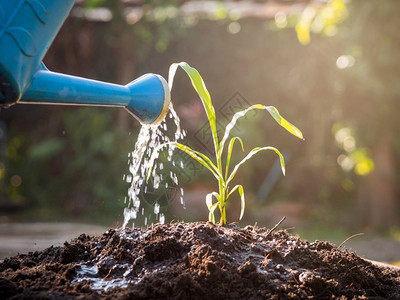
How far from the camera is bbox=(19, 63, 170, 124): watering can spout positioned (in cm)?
132

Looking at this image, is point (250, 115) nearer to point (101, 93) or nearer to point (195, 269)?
point (101, 93)

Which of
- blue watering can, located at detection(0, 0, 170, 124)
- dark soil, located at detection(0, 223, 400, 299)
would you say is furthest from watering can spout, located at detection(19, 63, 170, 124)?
dark soil, located at detection(0, 223, 400, 299)

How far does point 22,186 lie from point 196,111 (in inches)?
111

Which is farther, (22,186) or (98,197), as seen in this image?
(22,186)

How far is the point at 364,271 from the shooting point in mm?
1436

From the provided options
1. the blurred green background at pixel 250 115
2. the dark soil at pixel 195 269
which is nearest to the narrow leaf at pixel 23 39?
the dark soil at pixel 195 269

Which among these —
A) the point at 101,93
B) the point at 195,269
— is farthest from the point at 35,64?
the point at 195,269

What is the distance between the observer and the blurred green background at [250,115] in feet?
17.2

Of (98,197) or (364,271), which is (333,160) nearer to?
(98,197)

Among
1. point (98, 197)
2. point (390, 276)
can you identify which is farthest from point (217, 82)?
point (390, 276)

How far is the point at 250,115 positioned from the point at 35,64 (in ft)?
16.7

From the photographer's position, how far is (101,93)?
1.40 m

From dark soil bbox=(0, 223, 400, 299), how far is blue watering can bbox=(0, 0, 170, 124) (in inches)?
16.8

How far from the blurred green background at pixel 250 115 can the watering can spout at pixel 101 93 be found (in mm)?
3886
